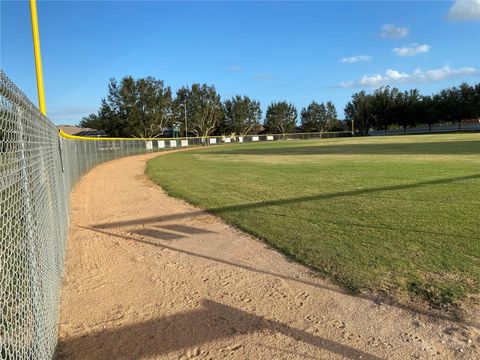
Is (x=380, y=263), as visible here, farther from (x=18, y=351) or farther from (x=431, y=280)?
(x=18, y=351)

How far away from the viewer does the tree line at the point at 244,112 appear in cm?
6825

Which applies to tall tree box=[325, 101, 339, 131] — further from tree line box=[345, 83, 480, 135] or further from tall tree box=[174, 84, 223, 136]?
tall tree box=[174, 84, 223, 136]

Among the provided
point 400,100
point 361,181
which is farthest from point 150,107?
point 400,100

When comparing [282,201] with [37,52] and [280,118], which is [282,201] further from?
[280,118]

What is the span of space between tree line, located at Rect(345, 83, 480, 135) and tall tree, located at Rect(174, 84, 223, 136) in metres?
43.6

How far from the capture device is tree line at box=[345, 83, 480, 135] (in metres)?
86.7

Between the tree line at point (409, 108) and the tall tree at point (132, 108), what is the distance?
6197cm

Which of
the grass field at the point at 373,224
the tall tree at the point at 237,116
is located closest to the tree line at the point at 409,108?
the tall tree at the point at 237,116

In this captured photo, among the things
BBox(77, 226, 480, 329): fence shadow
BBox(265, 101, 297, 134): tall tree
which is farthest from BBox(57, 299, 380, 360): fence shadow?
BBox(265, 101, 297, 134): tall tree

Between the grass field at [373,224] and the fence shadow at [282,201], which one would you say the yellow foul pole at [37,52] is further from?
the fence shadow at [282,201]

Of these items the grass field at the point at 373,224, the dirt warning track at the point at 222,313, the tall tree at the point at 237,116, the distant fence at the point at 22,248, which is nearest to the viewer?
the distant fence at the point at 22,248

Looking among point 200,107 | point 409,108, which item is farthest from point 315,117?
point 200,107

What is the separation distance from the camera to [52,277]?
411 centimetres

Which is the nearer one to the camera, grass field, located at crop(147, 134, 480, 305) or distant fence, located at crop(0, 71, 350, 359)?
distant fence, located at crop(0, 71, 350, 359)
